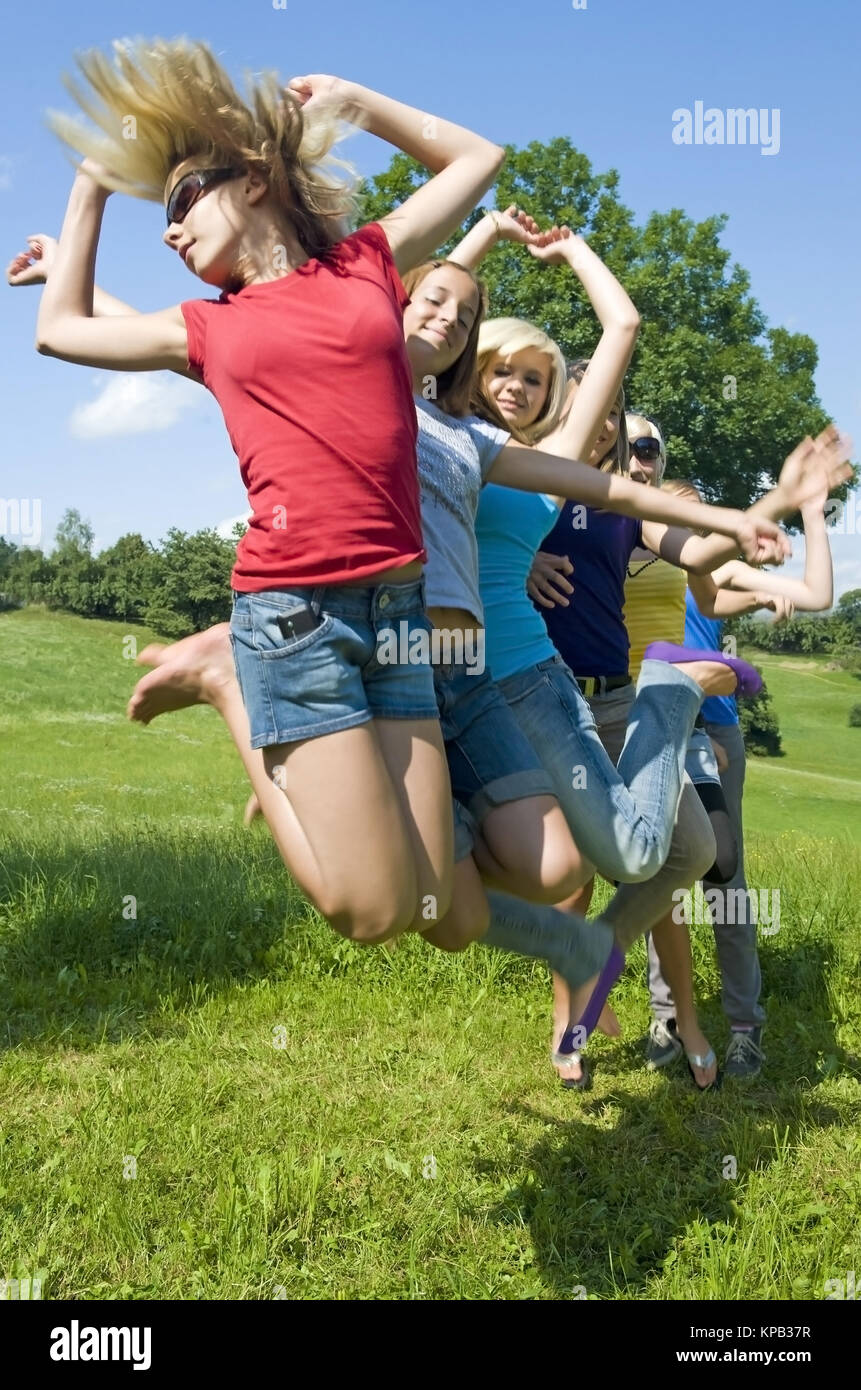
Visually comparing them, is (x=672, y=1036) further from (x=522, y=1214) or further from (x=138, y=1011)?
(x=138, y=1011)

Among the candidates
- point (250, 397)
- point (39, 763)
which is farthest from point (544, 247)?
point (39, 763)

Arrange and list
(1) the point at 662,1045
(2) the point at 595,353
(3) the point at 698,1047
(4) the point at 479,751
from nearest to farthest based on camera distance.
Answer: (4) the point at 479,751 < (2) the point at 595,353 < (3) the point at 698,1047 < (1) the point at 662,1045

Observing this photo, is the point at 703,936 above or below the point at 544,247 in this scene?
below

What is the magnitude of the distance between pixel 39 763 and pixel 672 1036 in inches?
724

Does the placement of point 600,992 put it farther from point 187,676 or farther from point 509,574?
point 187,676

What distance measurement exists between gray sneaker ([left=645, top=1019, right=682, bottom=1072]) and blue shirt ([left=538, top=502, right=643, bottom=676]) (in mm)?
2376

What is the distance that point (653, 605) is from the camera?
5.84 metres

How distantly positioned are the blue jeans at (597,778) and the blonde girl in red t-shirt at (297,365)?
70 centimetres

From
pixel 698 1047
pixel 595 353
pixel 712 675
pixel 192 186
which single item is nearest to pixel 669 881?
pixel 712 675

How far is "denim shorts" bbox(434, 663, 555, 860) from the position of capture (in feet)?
11.8

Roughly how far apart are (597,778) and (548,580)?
3.29ft

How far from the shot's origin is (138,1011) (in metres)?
6.76

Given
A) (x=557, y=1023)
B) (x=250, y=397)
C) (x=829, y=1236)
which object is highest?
(x=250, y=397)

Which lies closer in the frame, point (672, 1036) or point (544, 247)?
point (544, 247)
